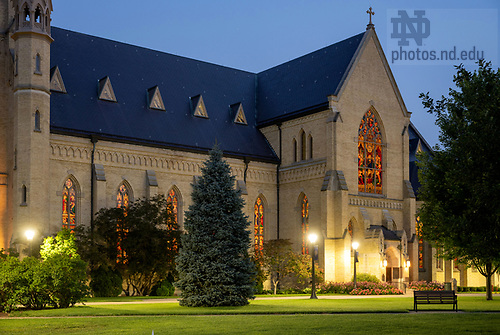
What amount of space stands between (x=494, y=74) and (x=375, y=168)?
29515 millimetres

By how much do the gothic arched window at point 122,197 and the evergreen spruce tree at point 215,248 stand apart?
610 inches

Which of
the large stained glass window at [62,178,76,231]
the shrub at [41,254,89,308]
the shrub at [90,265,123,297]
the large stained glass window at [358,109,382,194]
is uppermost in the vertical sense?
the large stained glass window at [358,109,382,194]

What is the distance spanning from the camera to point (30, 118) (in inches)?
1689

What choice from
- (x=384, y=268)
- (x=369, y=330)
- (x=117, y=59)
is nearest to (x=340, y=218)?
(x=384, y=268)

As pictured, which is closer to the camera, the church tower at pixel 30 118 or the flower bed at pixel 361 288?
the church tower at pixel 30 118

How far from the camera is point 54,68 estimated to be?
155 ft

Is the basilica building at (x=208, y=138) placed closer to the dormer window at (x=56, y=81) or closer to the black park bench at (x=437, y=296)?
the dormer window at (x=56, y=81)

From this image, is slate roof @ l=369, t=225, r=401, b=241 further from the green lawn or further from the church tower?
the church tower

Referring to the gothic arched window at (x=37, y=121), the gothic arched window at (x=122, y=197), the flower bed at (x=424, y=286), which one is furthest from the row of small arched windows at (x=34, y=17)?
the flower bed at (x=424, y=286)

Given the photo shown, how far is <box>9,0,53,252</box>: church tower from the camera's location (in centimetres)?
4225

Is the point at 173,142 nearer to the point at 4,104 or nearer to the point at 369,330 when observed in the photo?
the point at 4,104

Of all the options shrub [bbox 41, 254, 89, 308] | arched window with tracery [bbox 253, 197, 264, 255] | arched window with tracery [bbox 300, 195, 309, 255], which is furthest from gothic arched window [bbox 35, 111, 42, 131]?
arched window with tracery [bbox 300, 195, 309, 255]

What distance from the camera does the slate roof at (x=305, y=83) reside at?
2159 inches

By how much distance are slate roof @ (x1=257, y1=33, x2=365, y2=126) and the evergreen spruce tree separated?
2143 cm
